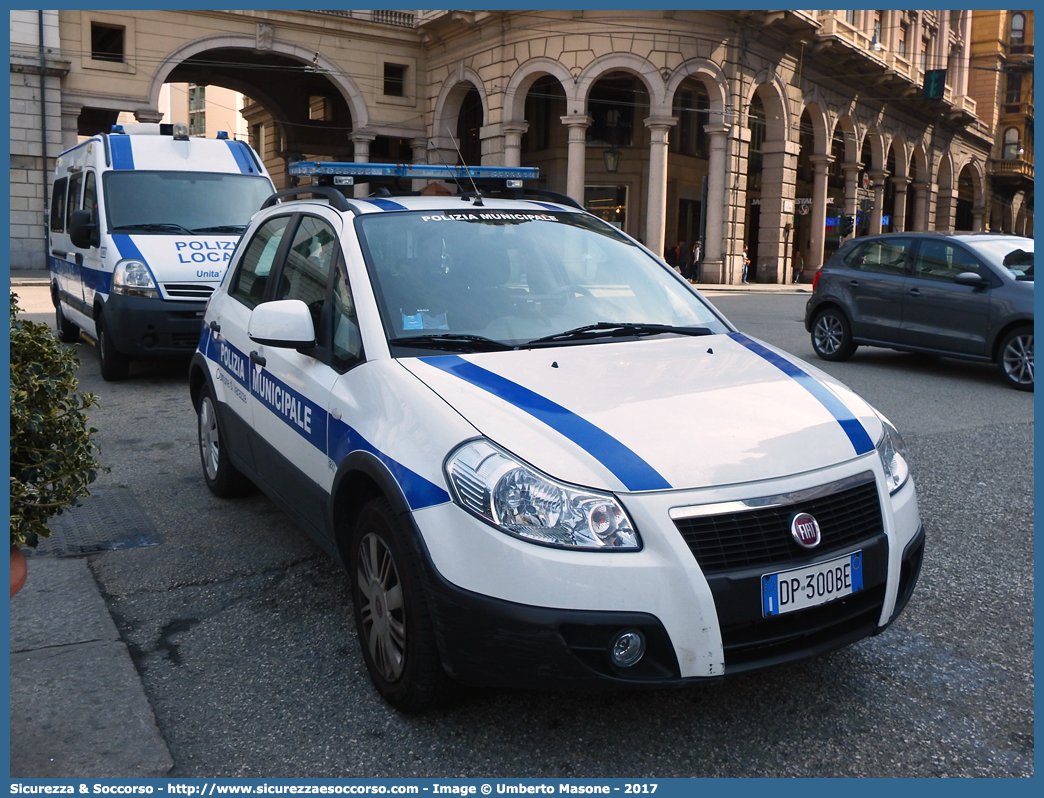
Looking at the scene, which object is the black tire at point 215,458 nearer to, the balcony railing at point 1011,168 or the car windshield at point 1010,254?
the car windshield at point 1010,254

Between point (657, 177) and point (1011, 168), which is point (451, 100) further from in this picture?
point (1011, 168)

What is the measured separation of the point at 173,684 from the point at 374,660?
679 millimetres

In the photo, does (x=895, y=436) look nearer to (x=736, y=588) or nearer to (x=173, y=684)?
(x=736, y=588)

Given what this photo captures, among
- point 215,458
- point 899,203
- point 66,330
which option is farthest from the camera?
point 899,203

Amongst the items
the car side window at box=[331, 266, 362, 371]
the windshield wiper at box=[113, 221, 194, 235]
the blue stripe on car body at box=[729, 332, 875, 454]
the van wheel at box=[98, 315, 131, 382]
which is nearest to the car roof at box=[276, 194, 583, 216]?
the car side window at box=[331, 266, 362, 371]

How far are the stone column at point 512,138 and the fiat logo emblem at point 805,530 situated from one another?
31.4 meters

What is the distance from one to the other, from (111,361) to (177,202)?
175 cm

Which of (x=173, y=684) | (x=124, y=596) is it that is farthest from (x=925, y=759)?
(x=124, y=596)

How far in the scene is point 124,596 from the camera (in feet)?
13.4

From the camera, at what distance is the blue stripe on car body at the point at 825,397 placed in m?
3.13

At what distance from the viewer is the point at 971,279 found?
33.6 ft

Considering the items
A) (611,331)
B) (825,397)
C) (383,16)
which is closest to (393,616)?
(611,331)

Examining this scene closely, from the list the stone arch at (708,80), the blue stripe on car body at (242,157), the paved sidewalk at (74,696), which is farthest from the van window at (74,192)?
the stone arch at (708,80)

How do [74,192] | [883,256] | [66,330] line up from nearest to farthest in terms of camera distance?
[74,192] < [883,256] < [66,330]
